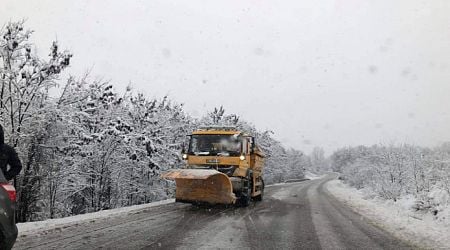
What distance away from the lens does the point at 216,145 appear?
1339cm

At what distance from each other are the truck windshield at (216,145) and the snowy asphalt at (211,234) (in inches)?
112

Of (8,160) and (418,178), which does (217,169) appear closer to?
(8,160)

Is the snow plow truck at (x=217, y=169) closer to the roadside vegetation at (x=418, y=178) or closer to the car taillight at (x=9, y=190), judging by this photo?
the roadside vegetation at (x=418, y=178)

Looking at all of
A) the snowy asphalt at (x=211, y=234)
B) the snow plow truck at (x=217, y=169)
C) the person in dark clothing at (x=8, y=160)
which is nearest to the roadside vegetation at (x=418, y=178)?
the snowy asphalt at (x=211, y=234)

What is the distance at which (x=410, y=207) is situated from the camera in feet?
48.5

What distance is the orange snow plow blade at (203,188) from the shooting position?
37.5 feet

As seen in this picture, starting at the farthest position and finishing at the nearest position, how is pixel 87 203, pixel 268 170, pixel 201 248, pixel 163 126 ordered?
pixel 268 170
pixel 163 126
pixel 87 203
pixel 201 248

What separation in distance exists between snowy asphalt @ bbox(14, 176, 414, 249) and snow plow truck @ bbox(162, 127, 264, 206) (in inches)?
47.2

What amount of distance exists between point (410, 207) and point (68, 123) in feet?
45.0

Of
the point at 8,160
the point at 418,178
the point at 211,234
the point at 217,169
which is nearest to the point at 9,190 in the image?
the point at 8,160

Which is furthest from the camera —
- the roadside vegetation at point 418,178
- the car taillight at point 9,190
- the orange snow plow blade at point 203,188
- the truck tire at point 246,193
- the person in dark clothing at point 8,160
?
the roadside vegetation at point 418,178

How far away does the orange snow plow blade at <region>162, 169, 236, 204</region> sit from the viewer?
11422 mm

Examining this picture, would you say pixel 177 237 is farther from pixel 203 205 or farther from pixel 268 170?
pixel 268 170

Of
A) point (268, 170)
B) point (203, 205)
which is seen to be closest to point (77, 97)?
point (203, 205)
